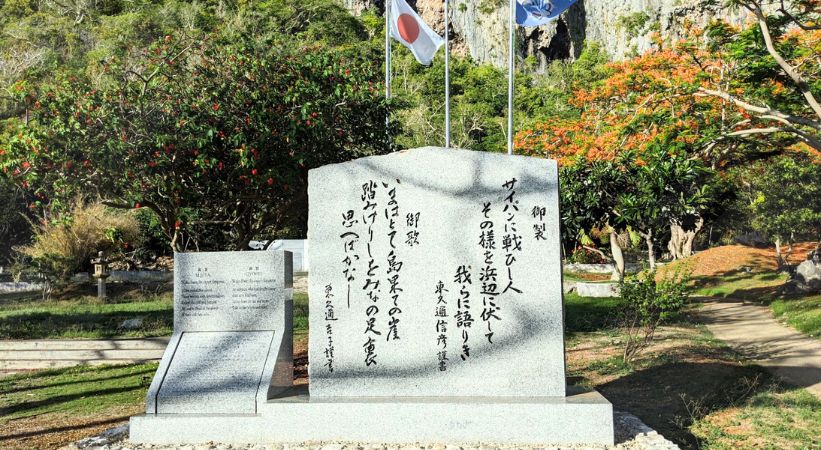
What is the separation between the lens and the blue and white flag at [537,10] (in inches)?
655

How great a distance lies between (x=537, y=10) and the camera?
17188mm

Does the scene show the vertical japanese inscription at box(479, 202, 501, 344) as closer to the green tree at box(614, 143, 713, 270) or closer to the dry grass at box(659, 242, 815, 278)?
the green tree at box(614, 143, 713, 270)

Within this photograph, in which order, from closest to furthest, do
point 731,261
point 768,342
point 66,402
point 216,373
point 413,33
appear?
point 216,373
point 66,402
point 768,342
point 413,33
point 731,261

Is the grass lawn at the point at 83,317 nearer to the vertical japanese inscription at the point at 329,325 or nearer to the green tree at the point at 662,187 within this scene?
the vertical japanese inscription at the point at 329,325

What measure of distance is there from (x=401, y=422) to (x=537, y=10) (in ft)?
44.5

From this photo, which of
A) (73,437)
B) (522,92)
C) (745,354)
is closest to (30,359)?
(73,437)

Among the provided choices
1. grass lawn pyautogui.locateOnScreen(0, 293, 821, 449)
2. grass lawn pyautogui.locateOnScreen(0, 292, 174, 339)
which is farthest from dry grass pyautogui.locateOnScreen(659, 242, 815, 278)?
grass lawn pyautogui.locateOnScreen(0, 292, 174, 339)

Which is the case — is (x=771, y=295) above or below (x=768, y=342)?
above

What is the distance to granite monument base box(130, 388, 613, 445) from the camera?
563 cm

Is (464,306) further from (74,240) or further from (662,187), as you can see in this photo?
(74,240)

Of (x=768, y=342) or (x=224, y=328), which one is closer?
(x=224, y=328)

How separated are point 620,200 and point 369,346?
864 centimetres

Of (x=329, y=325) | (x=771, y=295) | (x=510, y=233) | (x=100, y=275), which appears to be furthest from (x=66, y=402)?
(x=771, y=295)

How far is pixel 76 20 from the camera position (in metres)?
45.1
